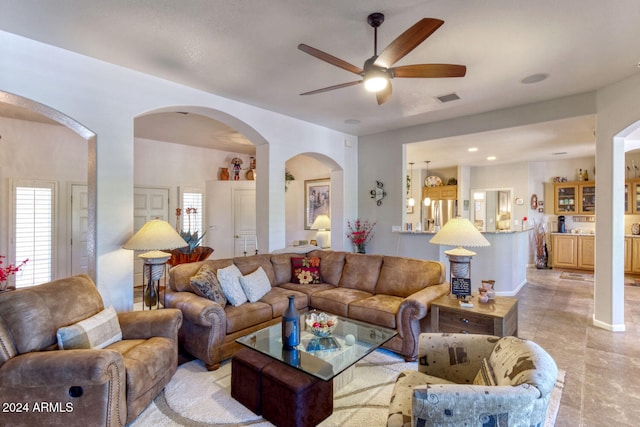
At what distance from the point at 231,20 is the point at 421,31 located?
55.7 inches

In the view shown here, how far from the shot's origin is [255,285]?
3.58 m

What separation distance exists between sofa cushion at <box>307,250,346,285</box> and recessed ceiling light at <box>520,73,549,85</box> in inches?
117

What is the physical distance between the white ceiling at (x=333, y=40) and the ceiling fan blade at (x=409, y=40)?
0.32 metres

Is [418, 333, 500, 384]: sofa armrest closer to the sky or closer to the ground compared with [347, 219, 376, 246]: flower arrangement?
closer to the ground

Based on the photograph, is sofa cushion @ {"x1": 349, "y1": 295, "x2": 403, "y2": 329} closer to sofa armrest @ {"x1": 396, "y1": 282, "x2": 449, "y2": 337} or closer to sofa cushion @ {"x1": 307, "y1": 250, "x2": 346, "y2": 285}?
sofa armrest @ {"x1": 396, "y1": 282, "x2": 449, "y2": 337}

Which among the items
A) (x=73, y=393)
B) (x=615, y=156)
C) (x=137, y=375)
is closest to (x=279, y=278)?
(x=137, y=375)

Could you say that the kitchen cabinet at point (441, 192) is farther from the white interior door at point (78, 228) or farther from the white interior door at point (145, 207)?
the white interior door at point (78, 228)

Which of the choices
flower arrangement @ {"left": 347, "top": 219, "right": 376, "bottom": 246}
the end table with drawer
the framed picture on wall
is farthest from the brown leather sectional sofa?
the framed picture on wall

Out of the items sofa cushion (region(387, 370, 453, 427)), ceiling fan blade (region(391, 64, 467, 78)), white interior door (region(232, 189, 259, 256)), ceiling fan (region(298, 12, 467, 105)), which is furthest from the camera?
white interior door (region(232, 189, 259, 256))

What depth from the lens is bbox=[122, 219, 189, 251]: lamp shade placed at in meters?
2.98

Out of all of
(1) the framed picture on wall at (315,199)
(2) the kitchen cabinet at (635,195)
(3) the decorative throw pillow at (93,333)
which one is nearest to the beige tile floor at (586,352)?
(2) the kitchen cabinet at (635,195)

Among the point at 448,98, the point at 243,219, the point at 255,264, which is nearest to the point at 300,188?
the point at 243,219

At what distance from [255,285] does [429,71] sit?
2.71m

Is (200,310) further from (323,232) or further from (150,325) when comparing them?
(323,232)
